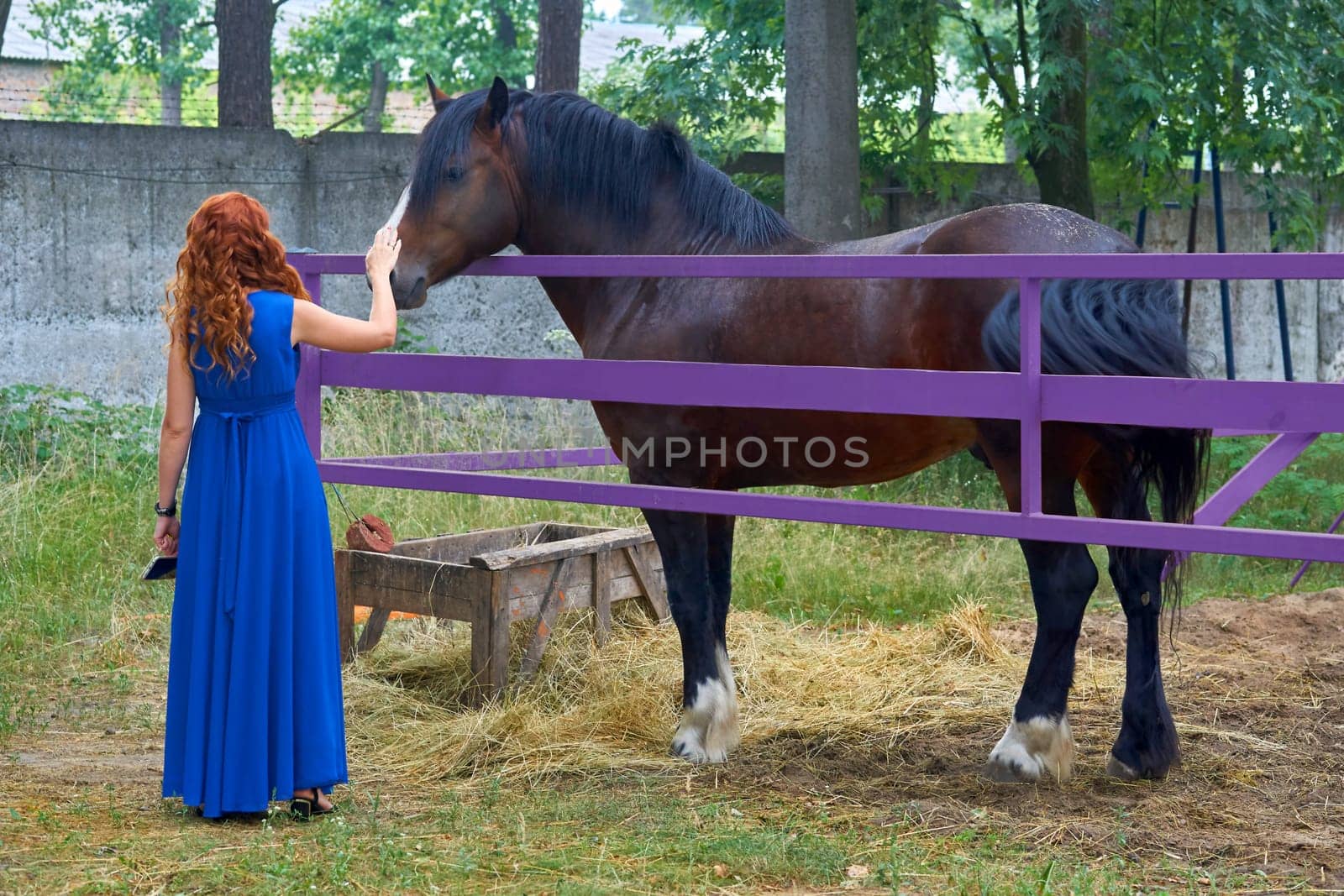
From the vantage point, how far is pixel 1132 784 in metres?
3.97

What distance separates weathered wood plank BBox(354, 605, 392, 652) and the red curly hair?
6.67 ft

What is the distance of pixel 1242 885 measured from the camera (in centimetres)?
308

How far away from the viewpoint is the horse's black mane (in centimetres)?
461

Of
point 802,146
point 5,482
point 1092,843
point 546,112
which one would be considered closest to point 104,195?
point 5,482

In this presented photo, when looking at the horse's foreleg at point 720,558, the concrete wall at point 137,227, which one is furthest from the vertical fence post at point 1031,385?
the concrete wall at point 137,227

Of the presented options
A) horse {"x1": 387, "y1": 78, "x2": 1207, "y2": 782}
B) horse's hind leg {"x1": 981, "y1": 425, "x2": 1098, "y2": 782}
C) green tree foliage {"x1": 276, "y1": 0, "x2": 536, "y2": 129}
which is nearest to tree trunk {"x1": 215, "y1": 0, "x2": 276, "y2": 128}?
horse {"x1": 387, "y1": 78, "x2": 1207, "y2": 782}

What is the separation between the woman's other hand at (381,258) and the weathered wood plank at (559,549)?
4.25 ft

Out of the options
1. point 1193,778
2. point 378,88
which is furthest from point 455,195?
point 378,88

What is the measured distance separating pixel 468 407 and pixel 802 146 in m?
2.85

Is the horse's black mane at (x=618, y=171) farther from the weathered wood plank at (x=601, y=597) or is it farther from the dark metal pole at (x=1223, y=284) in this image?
the dark metal pole at (x=1223, y=284)

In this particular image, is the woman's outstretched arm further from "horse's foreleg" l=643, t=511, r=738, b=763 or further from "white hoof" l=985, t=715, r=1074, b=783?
"white hoof" l=985, t=715, r=1074, b=783

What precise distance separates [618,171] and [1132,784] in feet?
8.52

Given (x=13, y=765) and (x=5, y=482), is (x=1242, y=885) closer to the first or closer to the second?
(x=13, y=765)

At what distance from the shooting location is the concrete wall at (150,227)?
28.7ft
